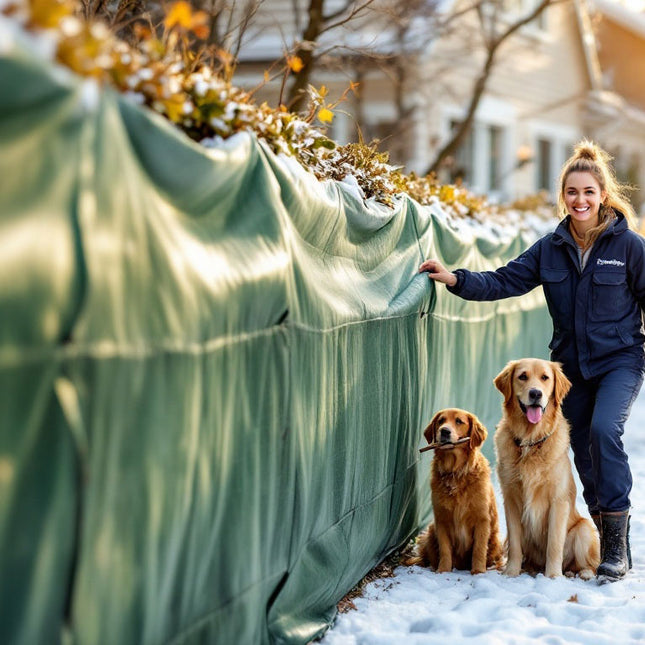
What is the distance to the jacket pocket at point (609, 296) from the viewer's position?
579 cm

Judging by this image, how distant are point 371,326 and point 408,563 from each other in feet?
5.35

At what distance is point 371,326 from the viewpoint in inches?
212

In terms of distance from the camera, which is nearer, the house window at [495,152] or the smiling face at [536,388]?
the smiling face at [536,388]

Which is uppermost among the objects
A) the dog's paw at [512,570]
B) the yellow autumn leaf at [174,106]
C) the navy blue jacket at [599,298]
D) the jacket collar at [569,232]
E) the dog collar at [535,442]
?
the yellow autumn leaf at [174,106]

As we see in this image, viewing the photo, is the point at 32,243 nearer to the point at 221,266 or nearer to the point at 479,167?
the point at 221,266

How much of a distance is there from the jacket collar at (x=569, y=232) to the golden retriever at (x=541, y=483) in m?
0.73

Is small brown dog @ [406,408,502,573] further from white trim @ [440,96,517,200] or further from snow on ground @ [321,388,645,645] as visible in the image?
white trim @ [440,96,517,200]

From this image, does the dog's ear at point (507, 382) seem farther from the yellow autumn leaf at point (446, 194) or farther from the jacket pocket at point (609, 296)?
the yellow autumn leaf at point (446, 194)

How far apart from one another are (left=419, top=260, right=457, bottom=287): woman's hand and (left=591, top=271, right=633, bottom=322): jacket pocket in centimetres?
91

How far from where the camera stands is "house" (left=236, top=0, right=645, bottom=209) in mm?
17484

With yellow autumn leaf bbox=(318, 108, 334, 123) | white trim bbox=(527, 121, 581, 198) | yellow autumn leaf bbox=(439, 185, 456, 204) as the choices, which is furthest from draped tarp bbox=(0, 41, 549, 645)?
Result: white trim bbox=(527, 121, 581, 198)

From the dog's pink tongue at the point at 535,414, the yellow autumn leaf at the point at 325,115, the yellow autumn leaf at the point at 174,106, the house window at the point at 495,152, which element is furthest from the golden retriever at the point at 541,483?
the house window at the point at 495,152

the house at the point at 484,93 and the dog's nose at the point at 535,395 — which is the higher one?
the house at the point at 484,93

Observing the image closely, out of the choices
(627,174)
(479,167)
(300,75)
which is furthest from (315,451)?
(627,174)
